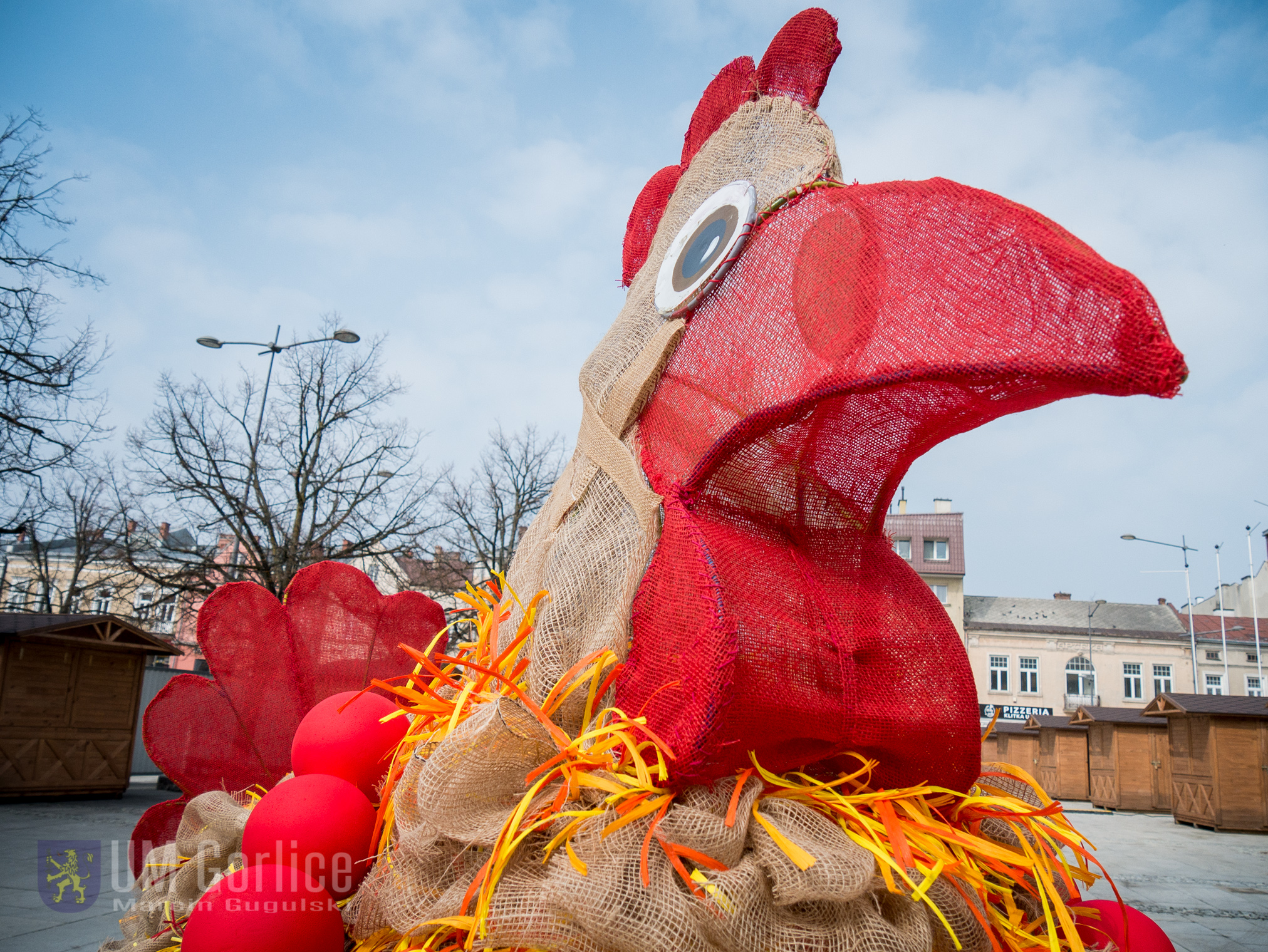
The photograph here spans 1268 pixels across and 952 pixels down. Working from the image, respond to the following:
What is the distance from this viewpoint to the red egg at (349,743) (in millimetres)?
1892

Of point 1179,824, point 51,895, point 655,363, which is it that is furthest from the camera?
point 1179,824

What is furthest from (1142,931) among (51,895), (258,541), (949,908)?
(258,541)

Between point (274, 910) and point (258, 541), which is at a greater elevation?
point (258, 541)

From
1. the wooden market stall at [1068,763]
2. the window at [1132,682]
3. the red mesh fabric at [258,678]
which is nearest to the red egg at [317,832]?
the red mesh fabric at [258,678]

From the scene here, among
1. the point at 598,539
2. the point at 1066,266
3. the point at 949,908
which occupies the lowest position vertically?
the point at 949,908

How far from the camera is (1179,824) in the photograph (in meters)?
13.2

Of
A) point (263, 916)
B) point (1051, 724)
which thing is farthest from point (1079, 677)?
point (263, 916)

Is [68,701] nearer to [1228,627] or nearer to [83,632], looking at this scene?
[83,632]

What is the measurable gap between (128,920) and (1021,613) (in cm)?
4123

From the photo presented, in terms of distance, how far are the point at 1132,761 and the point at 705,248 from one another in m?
18.4

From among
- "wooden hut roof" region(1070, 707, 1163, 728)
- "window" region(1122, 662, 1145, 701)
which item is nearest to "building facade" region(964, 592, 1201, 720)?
"window" region(1122, 662, 1145, 701)

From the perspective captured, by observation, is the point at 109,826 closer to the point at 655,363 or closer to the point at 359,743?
the point at 359,743

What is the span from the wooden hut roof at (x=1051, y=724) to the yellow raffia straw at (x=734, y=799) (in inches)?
751

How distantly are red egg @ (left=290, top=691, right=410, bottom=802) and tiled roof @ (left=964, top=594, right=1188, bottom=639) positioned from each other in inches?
1434
